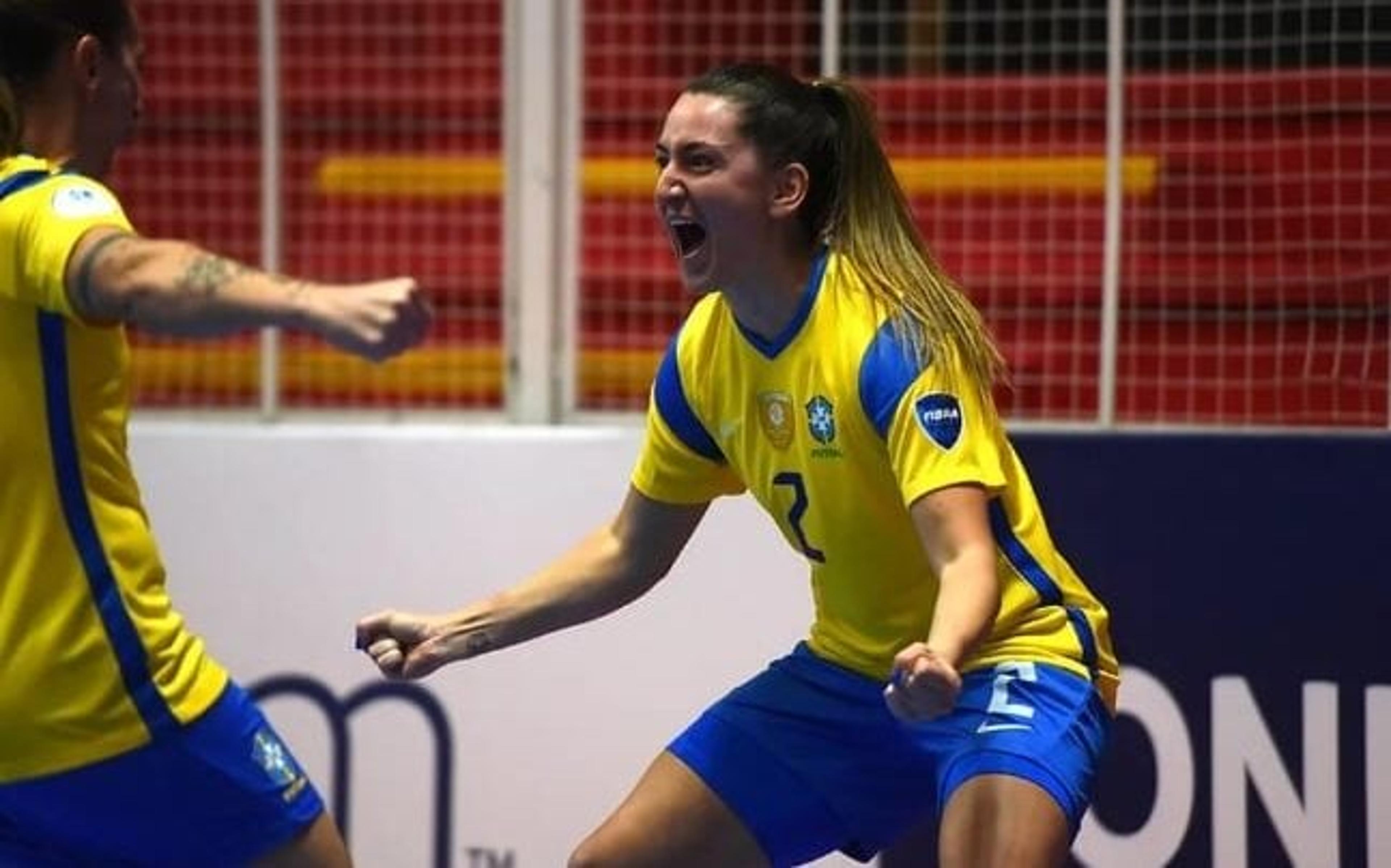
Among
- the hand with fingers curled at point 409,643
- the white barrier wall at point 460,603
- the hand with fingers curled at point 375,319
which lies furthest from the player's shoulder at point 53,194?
the white barrier wall at point 460,603

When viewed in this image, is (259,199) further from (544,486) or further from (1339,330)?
(1339,330)

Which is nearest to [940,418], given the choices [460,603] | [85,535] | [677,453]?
[677,453]

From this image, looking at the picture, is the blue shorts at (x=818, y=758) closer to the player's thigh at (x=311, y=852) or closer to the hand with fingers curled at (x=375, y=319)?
the player's thigh at (x=311, y=852)

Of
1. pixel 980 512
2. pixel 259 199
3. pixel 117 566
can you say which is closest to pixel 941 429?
pixel 980 512

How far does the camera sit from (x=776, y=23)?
19.2ft

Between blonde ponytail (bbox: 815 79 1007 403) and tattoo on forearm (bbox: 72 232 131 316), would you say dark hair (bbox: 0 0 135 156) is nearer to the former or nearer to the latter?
tattoo on forearm (bbox: 72 232 131 316)

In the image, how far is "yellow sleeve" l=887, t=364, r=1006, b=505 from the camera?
359 cm

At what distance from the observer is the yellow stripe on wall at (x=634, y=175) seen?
19.0 feet

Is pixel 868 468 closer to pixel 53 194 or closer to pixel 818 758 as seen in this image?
pixel 818 758

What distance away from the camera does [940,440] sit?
11.8 ft

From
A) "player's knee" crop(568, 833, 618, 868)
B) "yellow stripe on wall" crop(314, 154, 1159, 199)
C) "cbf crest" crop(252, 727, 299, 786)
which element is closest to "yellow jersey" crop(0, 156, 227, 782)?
"cbf crest" crop(252, 727, 299, 786)

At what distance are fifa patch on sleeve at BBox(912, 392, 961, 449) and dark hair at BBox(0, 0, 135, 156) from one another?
117cm

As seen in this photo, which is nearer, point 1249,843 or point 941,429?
point 941,429

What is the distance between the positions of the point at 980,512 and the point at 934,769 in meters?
0.49
